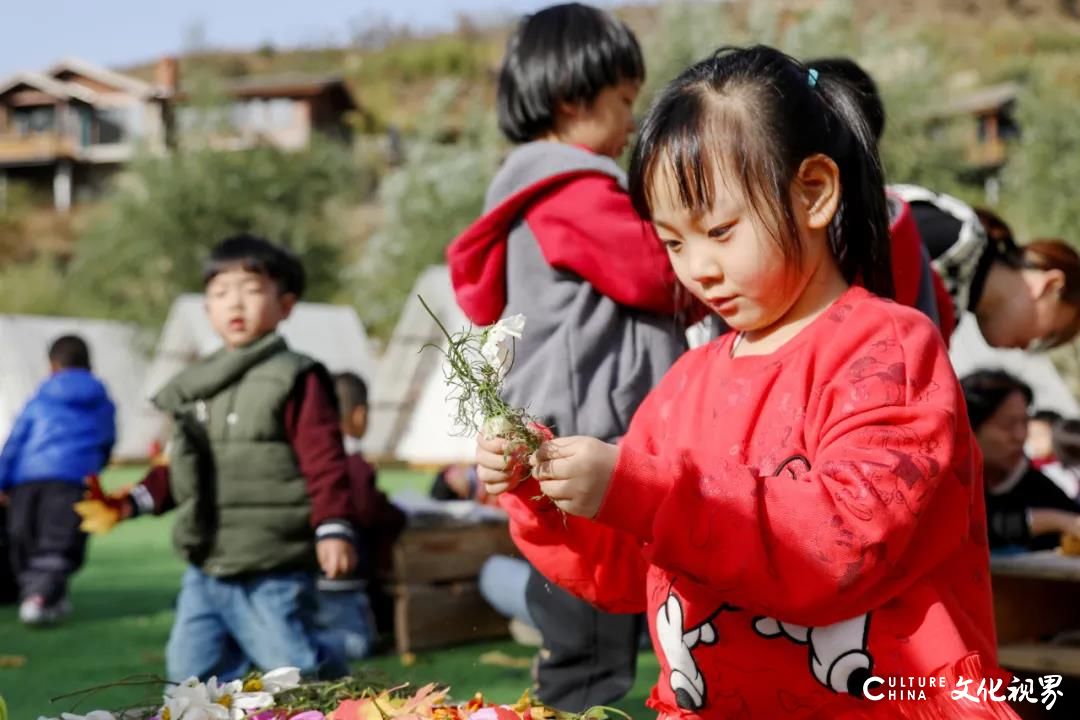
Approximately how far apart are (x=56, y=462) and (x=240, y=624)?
350cm

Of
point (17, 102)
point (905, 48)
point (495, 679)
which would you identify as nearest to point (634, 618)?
point (495, 679)

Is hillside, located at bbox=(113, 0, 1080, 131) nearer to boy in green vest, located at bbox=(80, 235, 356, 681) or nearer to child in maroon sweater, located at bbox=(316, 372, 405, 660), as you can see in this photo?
child in maroon sweater, located at bbox=(316, 372, 405, 660)

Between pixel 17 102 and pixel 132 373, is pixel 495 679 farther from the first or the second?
pixel 17 102

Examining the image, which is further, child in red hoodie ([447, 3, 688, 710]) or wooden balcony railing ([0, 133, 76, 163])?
wooden balcony railing ([0, 133, 76, 163])

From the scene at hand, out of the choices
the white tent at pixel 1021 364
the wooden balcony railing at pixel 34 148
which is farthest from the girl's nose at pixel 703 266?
the wooden balcony railing at pixel 34 148

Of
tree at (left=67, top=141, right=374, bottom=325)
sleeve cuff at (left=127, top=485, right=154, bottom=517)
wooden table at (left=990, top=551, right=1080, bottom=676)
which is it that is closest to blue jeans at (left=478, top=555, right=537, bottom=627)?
sleeve cuff at (left=127, top=485, right=154, bottom=517)

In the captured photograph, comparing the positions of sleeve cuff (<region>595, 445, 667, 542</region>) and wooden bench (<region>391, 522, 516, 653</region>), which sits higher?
sleeve cuff (<region>595, 445, 667, 542</region>)

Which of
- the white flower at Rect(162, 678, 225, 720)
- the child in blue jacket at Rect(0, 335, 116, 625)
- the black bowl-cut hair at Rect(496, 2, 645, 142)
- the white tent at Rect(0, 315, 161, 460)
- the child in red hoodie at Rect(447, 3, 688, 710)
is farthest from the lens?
the white tent at Rect(0, 315, 161, 460)

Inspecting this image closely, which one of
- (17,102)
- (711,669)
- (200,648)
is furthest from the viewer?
(17,102)

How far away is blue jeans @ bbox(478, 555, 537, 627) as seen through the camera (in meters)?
5.45

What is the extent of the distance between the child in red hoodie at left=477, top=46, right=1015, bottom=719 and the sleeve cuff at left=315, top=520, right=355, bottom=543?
2203 millimetres

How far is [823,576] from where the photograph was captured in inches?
61.3

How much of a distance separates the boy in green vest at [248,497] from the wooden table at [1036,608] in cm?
194

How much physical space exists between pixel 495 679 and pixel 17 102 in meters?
64.9
